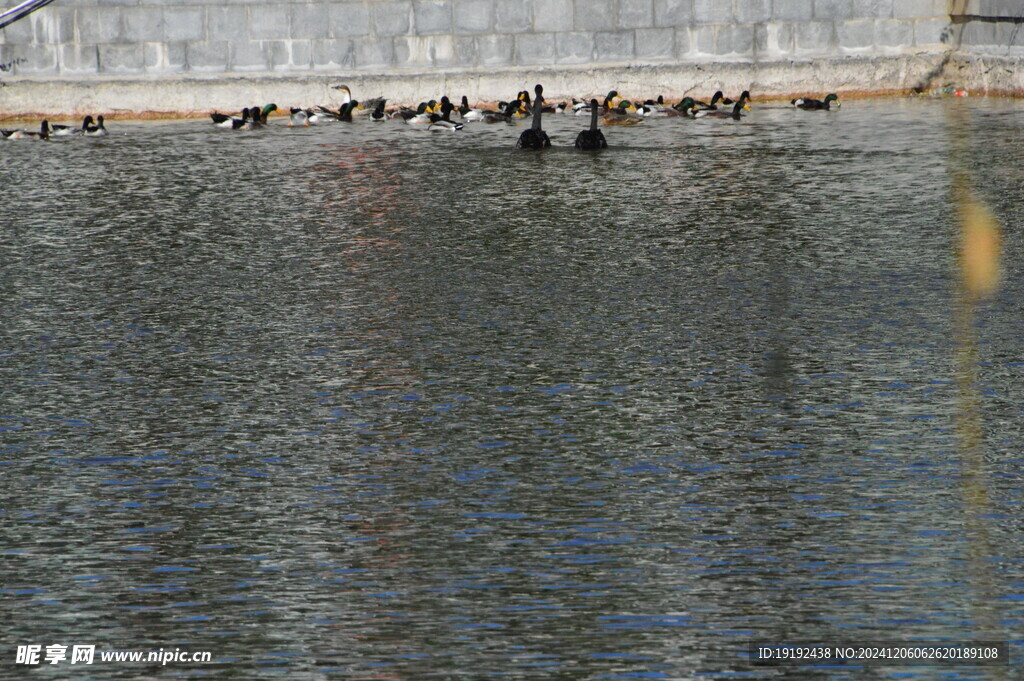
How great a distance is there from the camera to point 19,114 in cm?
2903

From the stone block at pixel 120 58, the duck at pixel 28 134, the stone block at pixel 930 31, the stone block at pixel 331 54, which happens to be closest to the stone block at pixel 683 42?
the stone block at pixel 930 31

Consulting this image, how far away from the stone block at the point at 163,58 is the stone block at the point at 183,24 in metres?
0.15

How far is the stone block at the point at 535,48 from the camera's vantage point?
1160 inches

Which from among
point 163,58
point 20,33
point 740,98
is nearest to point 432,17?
point 163,58

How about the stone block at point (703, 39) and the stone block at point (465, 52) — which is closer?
the stone block at point (465, 52)

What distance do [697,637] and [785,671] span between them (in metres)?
0.42

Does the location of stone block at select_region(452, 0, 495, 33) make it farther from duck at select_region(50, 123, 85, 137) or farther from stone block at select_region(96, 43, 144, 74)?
duck at select_region(50, 123, 85, 137)

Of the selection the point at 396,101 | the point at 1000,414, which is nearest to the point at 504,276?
the point at 1000,414

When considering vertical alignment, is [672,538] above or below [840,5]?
below

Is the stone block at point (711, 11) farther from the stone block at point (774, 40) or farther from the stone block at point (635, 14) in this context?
the stone block at point (635, 14)

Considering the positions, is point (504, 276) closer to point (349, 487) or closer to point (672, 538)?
point (349, 487)

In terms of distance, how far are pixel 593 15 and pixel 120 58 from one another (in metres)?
7.90

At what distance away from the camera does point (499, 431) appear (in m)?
9.45

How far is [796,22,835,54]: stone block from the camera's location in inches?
1177
